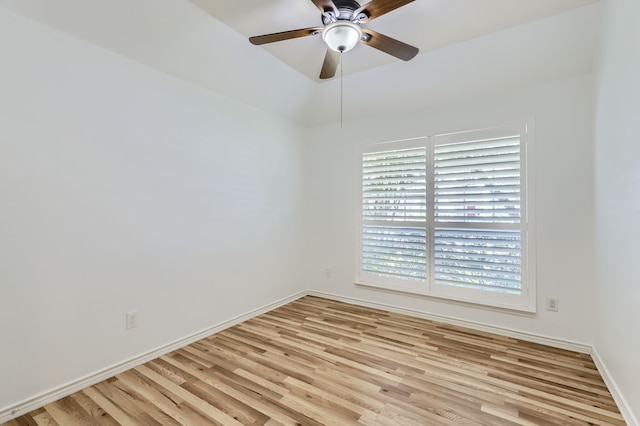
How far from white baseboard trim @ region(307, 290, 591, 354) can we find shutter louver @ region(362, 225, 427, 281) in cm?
38

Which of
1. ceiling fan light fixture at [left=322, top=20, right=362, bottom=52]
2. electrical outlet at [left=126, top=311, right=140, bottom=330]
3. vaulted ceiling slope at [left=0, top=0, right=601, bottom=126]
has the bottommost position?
electrical outlet at [left=126, top=311, right=140, bottom=330]

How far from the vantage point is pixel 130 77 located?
7.33 feet

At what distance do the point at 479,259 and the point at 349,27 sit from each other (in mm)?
2365

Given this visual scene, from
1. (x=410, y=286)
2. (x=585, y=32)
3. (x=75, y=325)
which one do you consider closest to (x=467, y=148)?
(x=585, y=32)

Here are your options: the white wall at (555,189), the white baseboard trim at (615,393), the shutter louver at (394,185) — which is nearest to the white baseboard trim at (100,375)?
the shutter louver at (394,185)

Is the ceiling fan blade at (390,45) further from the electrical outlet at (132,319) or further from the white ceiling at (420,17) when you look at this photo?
the electrical outlet at (132,319)

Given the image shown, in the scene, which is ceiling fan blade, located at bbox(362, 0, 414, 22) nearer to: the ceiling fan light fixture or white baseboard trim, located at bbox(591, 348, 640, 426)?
the ceiling fan light fixture

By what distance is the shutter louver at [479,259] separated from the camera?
2725 millimetres

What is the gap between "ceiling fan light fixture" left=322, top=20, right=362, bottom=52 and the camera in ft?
5.58

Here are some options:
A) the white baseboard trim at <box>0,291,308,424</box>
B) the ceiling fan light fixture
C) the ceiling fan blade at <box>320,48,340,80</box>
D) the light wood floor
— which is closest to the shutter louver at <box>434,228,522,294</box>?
the light wood floor

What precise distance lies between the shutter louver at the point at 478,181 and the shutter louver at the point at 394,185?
7.1 inches

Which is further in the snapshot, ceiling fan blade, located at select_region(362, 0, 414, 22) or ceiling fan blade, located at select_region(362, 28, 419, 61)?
ceiling fan blade, located at select_region(362, 28, 419, 61)

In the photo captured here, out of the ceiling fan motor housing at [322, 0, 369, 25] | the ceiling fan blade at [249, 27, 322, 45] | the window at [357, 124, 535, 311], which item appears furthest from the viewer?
the window at [357, 124, 535, 311]

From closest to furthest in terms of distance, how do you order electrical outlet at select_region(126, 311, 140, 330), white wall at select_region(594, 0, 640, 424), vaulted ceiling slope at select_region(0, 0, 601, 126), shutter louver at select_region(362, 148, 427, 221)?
white wall at select_region(594, 0, 640, 424) < vaulted ceiling slope at select_region(0, 0, 601, 126) < electrical outlet at select_region(126, 311, 140, 330) < shutter louver at select_region(362, 148, 427, 221)
